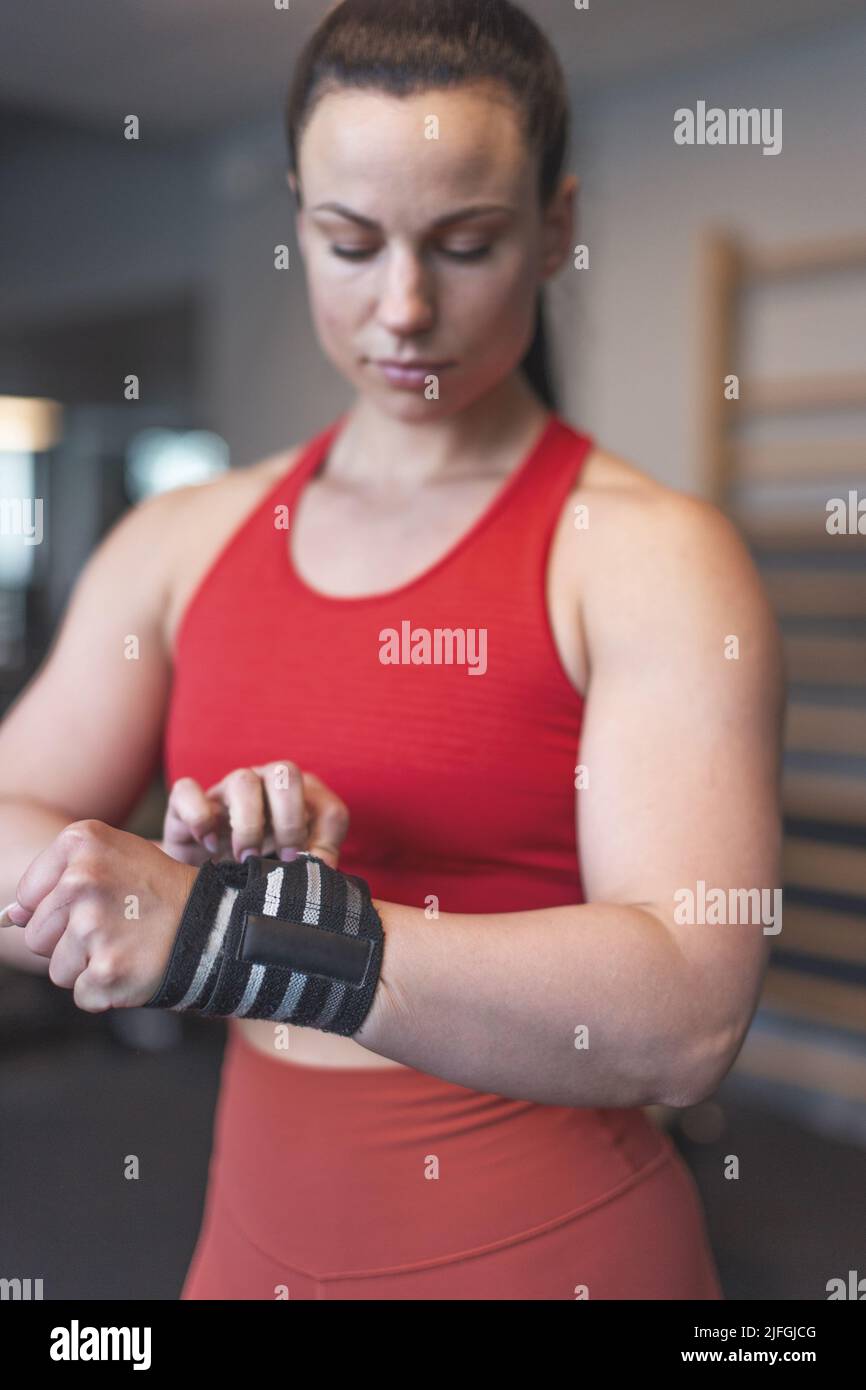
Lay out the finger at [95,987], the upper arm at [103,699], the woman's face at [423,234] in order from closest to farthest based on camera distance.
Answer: the finger at [95,987] → the woman's face at [423,234] → the upper arm at [103,699]

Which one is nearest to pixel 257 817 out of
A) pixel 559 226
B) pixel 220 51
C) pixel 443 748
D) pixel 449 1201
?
pixel 443 748

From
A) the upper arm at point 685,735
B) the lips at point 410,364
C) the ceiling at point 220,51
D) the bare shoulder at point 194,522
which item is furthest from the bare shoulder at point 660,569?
the ceiling at point 220,51

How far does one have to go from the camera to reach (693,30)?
2.40 metres

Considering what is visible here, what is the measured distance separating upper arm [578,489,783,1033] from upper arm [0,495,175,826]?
0.26 metres

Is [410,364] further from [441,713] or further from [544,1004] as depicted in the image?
[544,1004]

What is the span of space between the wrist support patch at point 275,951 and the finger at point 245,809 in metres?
0.03

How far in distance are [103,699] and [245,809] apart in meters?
0.21

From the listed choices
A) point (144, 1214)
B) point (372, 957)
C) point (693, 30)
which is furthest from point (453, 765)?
point (693, 30)

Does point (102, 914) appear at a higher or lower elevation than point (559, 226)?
lower

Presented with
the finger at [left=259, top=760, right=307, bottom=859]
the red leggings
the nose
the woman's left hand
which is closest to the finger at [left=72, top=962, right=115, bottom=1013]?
the woman's left hand

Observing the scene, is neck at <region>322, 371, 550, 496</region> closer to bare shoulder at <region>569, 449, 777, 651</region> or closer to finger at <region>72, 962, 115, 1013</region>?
bare shoulder at <region>569, 449, 777, 651</region>

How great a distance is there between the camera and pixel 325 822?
58 centimetres

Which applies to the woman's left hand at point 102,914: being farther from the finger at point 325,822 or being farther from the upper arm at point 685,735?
the upper arm at point 685,735

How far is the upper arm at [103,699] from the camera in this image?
721 millimetres
